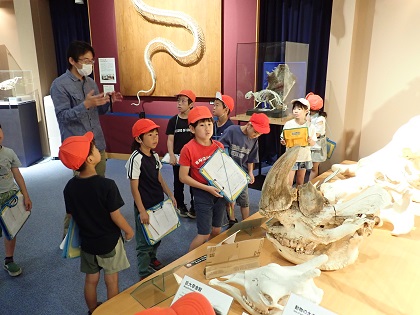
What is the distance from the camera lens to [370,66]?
3320 mm

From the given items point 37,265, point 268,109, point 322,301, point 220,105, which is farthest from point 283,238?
point 268,109

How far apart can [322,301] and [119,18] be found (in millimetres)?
5004

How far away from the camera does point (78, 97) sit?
2635mm

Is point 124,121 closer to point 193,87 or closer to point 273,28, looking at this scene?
point 193,87

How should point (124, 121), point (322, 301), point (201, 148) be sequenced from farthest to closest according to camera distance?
point (124, 121) < point (201, 148) < point (322, 301)

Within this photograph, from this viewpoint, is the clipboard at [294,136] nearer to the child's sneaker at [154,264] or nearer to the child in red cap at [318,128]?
the child in red cap at [318,128]

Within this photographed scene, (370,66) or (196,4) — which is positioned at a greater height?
(196,4)

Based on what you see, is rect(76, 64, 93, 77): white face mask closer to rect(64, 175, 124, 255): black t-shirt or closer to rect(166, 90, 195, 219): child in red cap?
rect(166, 90, 195, 219): child in red cap

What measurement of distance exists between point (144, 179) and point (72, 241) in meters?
0.60

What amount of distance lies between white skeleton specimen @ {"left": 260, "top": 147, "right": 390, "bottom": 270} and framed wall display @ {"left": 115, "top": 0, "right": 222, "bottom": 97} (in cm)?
350

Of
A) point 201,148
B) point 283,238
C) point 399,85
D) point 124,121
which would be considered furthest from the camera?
point 124,121

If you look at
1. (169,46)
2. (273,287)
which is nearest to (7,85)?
(169,46)

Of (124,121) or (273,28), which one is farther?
(124,121)

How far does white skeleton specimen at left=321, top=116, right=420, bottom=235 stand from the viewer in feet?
6.50
